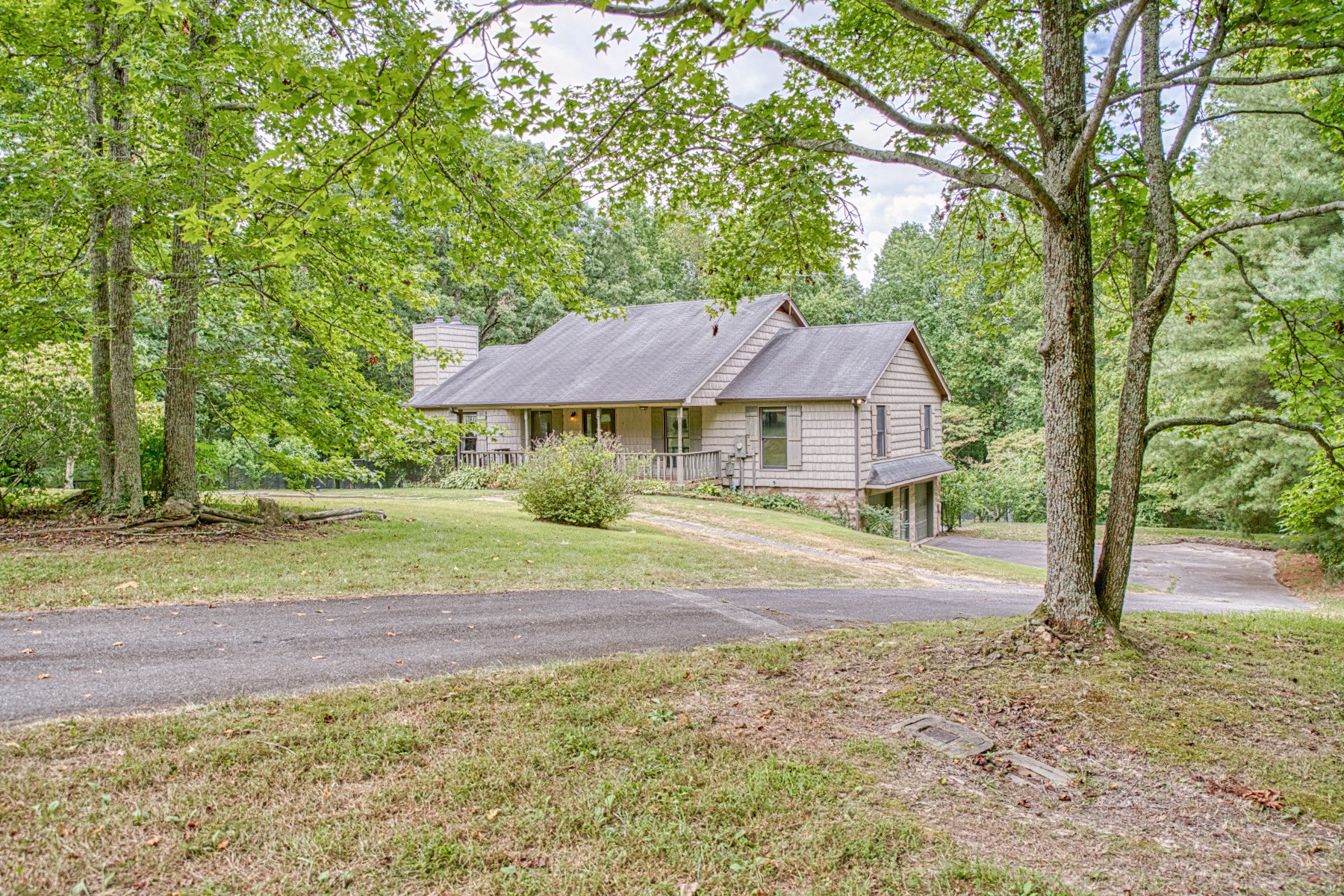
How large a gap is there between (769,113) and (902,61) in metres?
2.58

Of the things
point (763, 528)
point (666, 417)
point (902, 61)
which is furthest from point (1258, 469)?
point (902, 61)

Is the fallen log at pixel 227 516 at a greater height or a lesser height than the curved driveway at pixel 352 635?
greater

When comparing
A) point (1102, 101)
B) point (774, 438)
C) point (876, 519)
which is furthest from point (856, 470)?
point (1102, 101)

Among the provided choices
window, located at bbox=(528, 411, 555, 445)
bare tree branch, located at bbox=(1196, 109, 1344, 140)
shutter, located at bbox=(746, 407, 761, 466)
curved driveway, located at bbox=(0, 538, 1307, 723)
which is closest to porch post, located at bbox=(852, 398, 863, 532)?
shutter, located at bbox=(746, 407, 761, 466)

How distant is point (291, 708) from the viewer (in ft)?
15.2

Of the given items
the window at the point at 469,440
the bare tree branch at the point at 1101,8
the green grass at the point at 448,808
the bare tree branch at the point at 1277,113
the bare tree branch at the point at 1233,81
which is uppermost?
the bare tree branch at the point at 1101,8

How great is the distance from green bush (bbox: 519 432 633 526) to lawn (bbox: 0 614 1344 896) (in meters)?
9.37

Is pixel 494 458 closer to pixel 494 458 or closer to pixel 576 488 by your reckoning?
pixel 494 458

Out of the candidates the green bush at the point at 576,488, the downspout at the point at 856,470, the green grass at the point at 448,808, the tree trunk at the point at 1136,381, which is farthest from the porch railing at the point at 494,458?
the green grass at the point at 448,808

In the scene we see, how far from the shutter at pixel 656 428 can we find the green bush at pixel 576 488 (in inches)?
371

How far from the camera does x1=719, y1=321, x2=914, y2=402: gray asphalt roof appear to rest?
21.4 metres

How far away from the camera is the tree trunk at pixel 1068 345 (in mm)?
5602

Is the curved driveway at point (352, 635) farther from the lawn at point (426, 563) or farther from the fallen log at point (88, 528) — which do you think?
the fallen log at point (88, 528)

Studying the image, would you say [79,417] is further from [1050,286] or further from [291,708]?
[1050,286]
